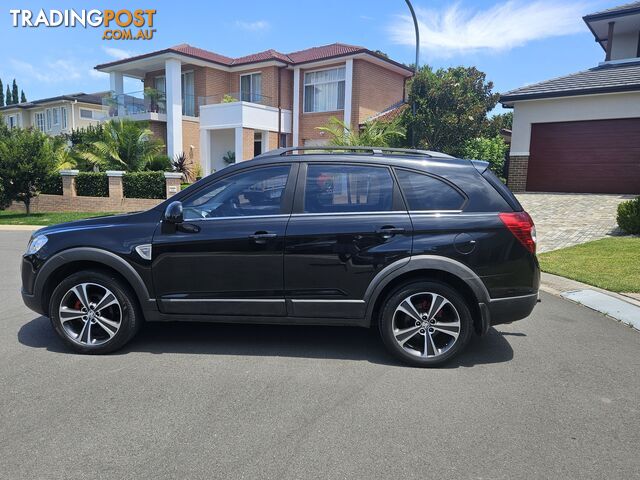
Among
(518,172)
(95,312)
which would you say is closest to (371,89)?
(518,172)

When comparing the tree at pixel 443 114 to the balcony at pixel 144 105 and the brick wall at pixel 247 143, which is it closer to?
the brick wall at pixel 247 143

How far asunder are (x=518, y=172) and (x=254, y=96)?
596 inches

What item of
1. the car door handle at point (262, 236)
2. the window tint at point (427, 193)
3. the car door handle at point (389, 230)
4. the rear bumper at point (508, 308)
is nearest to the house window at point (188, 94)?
the car door handle at point (262, 236)

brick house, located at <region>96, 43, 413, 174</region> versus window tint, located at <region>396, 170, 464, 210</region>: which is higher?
brick house, located at <region>96, 43, 413, 174</region>

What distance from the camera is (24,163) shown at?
17438 millimetres

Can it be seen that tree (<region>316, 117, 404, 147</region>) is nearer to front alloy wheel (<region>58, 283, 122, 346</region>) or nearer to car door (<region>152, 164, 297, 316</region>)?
car door (<region>152, 164, 297, 316</region>)

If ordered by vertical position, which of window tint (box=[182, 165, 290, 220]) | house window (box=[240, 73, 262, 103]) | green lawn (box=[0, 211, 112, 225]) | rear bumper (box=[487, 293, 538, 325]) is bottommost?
green lawn (box=[0, 211, 112, 225])

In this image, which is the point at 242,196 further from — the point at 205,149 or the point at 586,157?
the point at 205,149

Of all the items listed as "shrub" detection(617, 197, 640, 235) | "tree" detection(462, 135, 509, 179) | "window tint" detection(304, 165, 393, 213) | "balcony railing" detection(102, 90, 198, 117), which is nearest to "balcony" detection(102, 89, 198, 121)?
"balcony railing" detection(102, 90, 198, 117)

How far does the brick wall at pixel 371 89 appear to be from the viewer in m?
23.9

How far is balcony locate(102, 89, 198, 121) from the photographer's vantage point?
2555 centimetres

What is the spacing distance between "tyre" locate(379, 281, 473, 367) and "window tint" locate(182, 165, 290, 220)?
140cm

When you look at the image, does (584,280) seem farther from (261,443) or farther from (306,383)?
(261,443)

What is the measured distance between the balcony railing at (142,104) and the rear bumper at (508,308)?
24.8 meters
